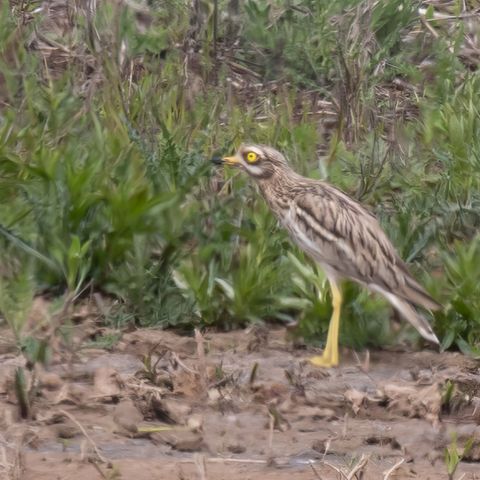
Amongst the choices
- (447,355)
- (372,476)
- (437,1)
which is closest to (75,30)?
(437,1)

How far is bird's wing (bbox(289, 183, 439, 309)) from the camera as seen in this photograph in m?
7.70

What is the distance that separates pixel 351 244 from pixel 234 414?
1.45m

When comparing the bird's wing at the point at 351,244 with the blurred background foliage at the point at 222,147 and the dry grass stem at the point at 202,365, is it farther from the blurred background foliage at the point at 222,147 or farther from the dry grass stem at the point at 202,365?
the dry grass stem at the point at 202,365

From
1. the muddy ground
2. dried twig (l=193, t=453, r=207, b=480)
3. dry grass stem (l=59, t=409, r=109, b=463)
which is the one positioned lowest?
the muddy ground

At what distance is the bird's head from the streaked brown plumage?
0.06m

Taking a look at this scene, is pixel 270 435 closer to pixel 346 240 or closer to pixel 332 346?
pixel 332 346

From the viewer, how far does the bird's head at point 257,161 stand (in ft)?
27.4

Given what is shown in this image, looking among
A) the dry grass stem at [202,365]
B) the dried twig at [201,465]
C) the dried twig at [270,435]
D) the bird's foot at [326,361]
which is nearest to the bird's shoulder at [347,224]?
the bird's foot at [326,361]

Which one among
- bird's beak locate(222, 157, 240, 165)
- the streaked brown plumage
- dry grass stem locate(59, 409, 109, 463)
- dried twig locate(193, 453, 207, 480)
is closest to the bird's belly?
the streaked brown plumage

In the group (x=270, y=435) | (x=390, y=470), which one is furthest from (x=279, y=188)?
(x=390, y=470)

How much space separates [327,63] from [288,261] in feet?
11.2

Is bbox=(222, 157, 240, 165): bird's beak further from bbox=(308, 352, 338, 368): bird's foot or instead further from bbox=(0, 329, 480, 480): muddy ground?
bbox=(308, 352, 338, 368): bird's foot

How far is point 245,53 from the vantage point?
11.7 metres

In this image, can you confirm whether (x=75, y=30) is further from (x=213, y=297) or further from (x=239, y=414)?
(x=239, y=414)
